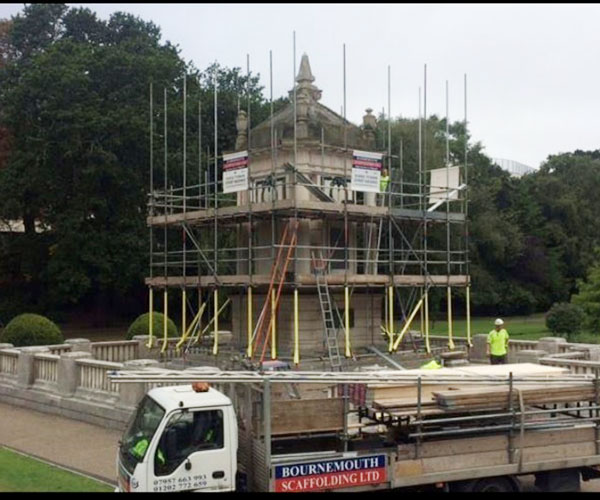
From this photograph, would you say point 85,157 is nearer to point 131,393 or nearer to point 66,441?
point 131,393

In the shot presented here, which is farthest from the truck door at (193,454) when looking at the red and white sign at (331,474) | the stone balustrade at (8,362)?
the stone balustrade at (8,362)

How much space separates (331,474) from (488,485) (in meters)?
2.41

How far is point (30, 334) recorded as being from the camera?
26891 millimetres

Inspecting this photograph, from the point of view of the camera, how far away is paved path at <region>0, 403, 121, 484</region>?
14.0m

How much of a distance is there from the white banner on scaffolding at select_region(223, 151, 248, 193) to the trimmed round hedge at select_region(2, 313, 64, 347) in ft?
30.5

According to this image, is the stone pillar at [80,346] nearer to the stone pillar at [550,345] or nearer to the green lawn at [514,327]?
the stone pillar at [550,345]

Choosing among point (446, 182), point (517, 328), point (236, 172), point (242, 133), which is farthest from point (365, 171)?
point (517, 328)

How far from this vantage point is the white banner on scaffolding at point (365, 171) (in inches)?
877

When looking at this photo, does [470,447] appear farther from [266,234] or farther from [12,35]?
[12,35]

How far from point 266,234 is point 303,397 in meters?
13.5

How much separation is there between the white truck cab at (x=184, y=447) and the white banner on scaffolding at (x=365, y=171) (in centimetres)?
1347

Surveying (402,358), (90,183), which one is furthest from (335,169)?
(90,183)

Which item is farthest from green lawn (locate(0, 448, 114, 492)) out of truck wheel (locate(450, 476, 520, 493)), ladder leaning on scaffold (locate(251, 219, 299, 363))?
ladder leaning on scaffold (locate(251, 219, 299, 363))

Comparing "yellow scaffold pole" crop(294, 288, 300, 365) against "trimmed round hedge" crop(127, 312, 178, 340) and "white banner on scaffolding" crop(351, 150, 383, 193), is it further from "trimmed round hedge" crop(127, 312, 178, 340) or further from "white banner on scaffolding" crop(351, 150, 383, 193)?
"trimmed round hedge" crop(127, 312, 178, 340)
